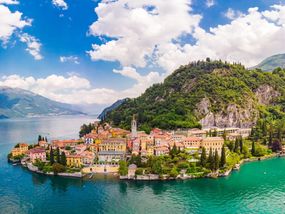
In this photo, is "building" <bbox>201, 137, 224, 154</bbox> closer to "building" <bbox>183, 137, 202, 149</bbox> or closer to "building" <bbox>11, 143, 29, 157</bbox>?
"building" <bbox>183, 137, 202, 149</bbox>

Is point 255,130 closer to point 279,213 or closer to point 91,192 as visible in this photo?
point 279,213

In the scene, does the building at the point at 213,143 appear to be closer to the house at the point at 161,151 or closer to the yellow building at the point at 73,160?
the house at the point at 161,151

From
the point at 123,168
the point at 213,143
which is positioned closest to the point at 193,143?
the point at 213,143

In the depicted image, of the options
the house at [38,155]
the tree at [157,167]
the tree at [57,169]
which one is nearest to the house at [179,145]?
the tree at [157,167]

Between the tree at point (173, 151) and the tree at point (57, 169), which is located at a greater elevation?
the tree at point (173, 151)

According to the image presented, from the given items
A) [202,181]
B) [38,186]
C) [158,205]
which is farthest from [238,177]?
[38,186]

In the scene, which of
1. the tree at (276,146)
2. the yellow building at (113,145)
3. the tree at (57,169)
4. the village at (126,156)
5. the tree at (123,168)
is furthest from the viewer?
the tree at (276,146)
